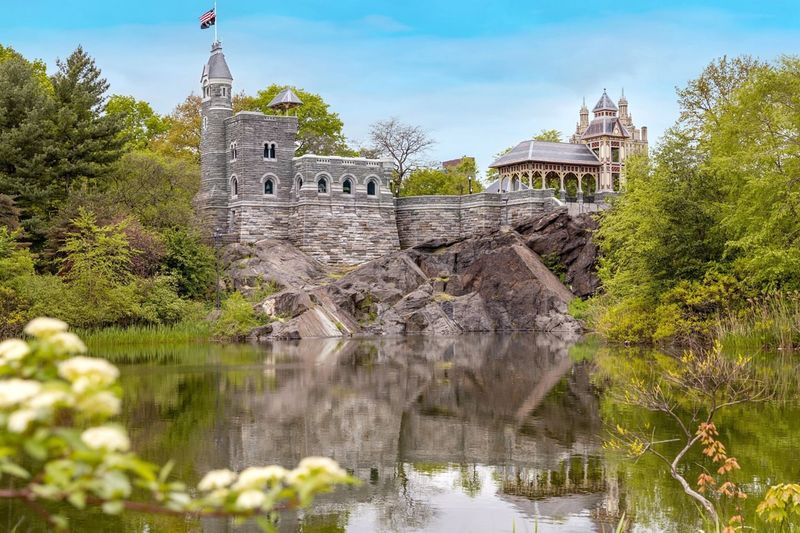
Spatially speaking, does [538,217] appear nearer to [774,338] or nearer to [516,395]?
[774,338]

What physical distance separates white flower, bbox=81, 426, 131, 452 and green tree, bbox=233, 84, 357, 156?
2541 inches

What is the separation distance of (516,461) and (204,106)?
4487cm

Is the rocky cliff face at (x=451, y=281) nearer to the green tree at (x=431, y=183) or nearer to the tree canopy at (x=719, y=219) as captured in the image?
the tree canopy at (x=719, y=219)

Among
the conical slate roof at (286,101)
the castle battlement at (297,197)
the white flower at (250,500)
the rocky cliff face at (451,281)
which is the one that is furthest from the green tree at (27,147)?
the white flower at (250,500)

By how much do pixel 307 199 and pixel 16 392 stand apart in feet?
166

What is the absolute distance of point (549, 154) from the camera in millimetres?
61906

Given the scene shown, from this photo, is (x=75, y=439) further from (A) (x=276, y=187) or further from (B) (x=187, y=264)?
(A) (x=276, y=187)

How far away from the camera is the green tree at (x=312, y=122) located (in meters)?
67.8

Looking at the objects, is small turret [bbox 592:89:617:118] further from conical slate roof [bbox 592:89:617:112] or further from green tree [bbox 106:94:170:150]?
green tree [bbox 106:94:170:150]

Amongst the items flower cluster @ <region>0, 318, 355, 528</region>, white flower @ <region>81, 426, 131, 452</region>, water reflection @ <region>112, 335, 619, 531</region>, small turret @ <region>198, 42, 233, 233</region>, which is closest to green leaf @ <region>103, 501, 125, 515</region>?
flower cluster @ <region>0, 318, 355, 528</region>

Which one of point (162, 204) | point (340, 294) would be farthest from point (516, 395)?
point (162, 204)

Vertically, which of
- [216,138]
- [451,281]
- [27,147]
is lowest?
[451,281]

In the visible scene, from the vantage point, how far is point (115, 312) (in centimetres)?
3841

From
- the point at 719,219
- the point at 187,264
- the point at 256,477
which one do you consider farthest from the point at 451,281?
the point at 256,477
